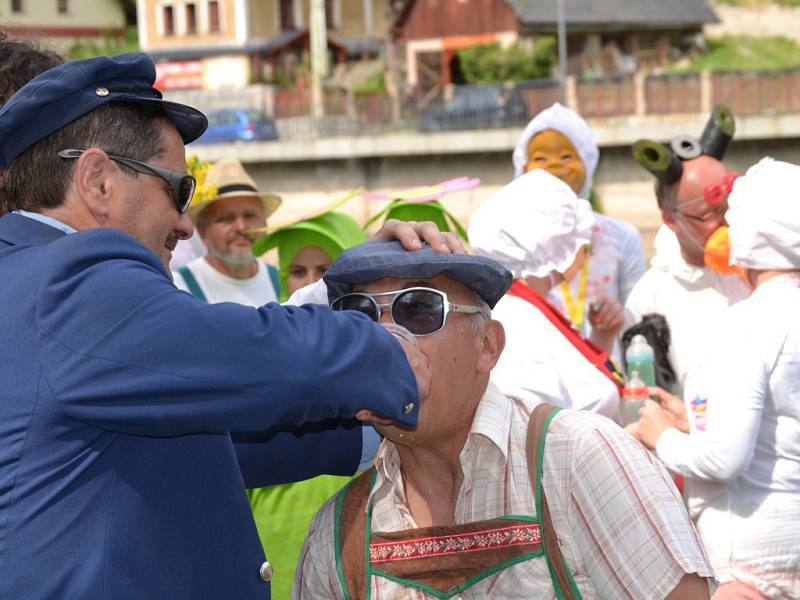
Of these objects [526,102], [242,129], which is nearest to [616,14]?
[526,102]

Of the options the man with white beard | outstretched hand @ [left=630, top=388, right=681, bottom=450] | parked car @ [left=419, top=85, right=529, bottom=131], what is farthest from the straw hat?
parked car @ [left=419, top=85, right=529, bottom=131]

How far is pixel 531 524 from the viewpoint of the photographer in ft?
8.44

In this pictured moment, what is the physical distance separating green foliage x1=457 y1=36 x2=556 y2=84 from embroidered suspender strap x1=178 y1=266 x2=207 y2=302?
115ft

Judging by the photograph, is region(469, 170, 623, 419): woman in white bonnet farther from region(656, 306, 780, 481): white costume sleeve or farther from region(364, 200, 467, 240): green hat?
region(656, 306, 780, 481): white costume sleeve

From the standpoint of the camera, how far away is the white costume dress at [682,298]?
5.17m

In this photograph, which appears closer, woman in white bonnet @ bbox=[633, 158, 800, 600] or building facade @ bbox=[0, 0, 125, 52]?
woman in white bonnet @ bbox=[633, 158, 800, 600]

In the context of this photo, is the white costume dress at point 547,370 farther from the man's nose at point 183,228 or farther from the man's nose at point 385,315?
the man's nose at point 183,228

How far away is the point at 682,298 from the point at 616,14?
146 feet

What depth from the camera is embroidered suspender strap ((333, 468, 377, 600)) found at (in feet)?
8.82

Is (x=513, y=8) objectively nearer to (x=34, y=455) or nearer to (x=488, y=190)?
(x=488, y=190)

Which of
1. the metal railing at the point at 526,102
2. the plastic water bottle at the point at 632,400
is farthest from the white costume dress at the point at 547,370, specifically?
the metal railing at the point at 526,102

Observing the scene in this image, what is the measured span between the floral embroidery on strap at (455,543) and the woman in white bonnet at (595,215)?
2898 millimetres

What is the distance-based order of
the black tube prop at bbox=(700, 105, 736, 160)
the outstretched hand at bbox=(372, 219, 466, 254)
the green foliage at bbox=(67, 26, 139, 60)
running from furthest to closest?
the green foliage at bbox=(67, 26, 139, 60) < the black tube prop at bbox=(700, 105, 736, 160) < the outstretched hand at bbox=(372, 219, 466, 254)

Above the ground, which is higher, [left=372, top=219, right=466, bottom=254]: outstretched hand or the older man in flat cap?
[left=372, top=219, right=466, bottom=254]: outstretched hand
